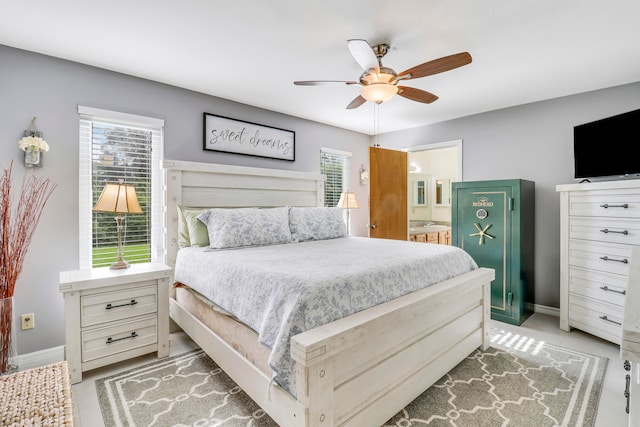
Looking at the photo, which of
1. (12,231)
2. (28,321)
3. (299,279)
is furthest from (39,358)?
(299,279)

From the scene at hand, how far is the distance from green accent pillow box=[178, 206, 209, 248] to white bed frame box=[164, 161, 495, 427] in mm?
75

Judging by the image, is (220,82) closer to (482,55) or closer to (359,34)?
(359,34)

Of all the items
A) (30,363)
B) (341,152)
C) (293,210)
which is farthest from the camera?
(341,152)

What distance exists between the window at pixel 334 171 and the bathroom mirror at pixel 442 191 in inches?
77.2

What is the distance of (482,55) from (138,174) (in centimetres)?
324

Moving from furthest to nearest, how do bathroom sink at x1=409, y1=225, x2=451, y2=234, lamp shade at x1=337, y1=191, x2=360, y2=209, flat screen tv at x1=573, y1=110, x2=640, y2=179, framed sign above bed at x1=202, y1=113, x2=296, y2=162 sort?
bathroom sink at x1=409, y1=225, x2=451, y2=234, lamp shade at x1=337, y1=191, x2=360, y2=209, framed sign above bed at x1=202, y1=113, x2=296, y2=162, flat screen tv at x1=573, y1=110, x2=640, y2=179

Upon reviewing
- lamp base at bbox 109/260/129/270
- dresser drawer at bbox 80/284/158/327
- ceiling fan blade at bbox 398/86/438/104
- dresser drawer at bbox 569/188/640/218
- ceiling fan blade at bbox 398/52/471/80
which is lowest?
dresser drawer at bbox 80/284/158/327

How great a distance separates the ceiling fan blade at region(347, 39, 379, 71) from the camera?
6.27ft

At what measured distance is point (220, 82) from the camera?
10.1ft

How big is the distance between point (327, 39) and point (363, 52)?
0.41 meters

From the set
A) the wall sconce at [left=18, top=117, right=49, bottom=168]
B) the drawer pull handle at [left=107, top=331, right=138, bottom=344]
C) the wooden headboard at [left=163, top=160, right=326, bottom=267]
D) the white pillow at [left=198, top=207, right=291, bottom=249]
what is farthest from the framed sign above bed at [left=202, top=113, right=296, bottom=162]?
the drawer pull handle at [left=107, top=331, right=138, bottom=344]

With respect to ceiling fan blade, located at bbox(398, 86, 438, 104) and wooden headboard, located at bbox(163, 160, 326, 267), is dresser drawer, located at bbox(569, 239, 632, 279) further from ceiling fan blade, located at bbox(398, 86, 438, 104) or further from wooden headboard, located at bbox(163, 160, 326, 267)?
wooden headboard, located at bbox(163, 160, 326, 267)

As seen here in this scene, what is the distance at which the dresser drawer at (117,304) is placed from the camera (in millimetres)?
2178

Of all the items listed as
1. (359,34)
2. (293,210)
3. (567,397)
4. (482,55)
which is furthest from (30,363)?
(482,55)
